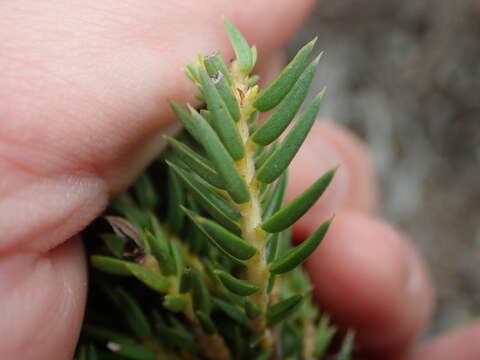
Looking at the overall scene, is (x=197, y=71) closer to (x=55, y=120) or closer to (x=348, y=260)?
(x=55, y=120)

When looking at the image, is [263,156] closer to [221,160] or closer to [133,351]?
[221,160]

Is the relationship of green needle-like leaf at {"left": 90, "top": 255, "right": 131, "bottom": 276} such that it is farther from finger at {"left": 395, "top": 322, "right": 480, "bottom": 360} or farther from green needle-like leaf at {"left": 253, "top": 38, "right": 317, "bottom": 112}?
finger at {"left": 395, "top": 322, "right": 480, "bottom": 360}

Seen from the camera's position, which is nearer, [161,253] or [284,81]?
[284,81]

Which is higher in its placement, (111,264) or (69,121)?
(69,121)

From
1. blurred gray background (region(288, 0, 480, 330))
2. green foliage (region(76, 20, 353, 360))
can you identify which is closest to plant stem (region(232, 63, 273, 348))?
green foliage (region(76, 20, 353, 360))

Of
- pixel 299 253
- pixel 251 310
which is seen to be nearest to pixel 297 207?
pixel 299 253

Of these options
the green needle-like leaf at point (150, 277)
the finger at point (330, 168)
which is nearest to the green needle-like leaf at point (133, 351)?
the green needle-like leaf at point (150, 277)
